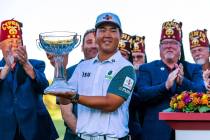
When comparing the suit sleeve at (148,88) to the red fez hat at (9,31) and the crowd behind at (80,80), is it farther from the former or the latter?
the red fez hat at (9,31)

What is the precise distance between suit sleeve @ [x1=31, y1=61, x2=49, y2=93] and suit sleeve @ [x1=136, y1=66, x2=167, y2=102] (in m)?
0.67

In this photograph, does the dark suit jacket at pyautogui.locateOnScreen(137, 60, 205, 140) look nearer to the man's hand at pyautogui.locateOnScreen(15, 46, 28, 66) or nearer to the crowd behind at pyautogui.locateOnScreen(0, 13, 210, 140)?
the crowd behind at pyautogui.locateOnScreen(0, 13, 210, 140)

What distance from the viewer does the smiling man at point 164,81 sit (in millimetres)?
4891

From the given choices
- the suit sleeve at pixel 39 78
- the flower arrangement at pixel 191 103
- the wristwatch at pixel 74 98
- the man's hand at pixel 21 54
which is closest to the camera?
the wristwatch at pixel 74 98

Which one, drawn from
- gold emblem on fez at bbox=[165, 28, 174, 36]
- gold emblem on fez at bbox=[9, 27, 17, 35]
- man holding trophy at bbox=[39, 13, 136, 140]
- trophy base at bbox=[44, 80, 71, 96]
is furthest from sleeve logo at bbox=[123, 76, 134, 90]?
gold emblem on fez at bbox=[9, 27, 17, 35]

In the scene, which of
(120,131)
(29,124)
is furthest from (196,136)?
(29,124)

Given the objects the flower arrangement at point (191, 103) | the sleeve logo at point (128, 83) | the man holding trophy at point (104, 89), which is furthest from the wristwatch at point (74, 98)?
the flower arrangement at point (191, 103)

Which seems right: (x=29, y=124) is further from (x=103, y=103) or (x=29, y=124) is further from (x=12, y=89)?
(x=103, y=103)

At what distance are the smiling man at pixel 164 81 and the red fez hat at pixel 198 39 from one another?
0.76 metres

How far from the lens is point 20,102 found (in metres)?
5.16

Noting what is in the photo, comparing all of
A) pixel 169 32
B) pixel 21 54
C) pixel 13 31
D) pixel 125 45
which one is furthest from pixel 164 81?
pixel 13 31

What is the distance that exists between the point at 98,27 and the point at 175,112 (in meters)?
0.68

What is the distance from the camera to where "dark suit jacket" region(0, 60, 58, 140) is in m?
5.14

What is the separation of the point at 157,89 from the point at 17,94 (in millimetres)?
1019
